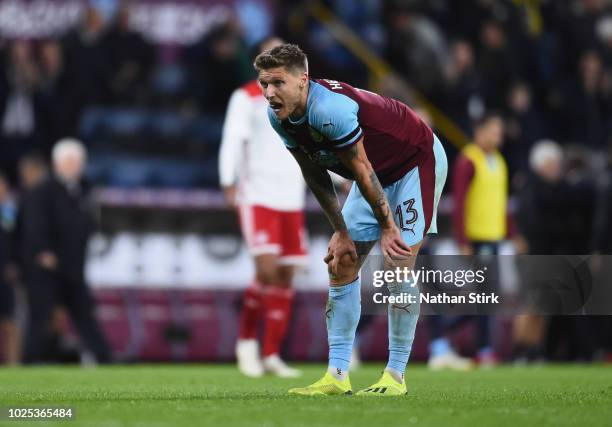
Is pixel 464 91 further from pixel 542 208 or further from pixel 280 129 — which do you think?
pixel 280 129

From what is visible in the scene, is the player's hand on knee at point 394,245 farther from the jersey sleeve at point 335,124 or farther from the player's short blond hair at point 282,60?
the player's short blond hair at point 282,60

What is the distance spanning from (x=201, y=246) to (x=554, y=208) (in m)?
4.06

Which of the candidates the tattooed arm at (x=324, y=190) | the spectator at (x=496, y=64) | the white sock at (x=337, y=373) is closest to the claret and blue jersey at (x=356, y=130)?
the tattooed arm at (x=324, y=190)

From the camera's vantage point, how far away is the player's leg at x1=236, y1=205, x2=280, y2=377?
10734 mm

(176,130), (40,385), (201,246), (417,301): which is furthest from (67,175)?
(417,301)

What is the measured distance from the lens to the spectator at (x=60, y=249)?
527 inches

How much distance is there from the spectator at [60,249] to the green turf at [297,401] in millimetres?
2896

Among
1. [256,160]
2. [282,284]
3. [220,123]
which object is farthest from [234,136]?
[220,123]

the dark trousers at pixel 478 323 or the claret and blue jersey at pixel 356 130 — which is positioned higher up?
the claret and blue jersey at pixel 356 130

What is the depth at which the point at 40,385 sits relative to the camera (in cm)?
893

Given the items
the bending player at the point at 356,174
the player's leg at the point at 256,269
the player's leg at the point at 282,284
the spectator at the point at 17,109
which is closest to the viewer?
the bending player at the point at 356,174

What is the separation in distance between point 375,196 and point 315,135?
0.46 meters

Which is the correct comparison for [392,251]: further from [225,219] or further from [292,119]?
[225,219]

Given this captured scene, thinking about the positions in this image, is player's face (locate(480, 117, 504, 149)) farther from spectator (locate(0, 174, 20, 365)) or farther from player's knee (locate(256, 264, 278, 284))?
spectator (locate(0, 174, 20, 365))
